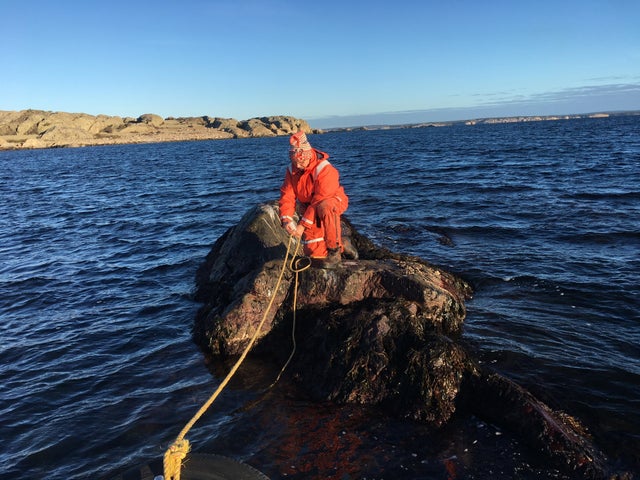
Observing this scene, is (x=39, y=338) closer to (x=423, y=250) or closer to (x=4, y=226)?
(x=423, y=250)

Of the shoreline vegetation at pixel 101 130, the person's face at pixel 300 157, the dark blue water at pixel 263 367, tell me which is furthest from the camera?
the shoreline vegetation at pixel 101 130

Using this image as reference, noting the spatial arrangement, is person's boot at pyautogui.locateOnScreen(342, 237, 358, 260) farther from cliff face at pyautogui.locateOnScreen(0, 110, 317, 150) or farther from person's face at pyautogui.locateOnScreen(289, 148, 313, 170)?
cliff face at pyautogui.locateOnScreen(0, 110, 317, 150)

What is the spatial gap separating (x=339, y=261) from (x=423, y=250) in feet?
19.0

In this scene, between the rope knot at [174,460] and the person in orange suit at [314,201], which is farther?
the person in orange suit at [314,201]

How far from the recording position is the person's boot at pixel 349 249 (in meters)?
9.10

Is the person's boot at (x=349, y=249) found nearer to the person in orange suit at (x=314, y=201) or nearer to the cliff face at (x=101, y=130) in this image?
the person in orange suit at (x=314, y=201)

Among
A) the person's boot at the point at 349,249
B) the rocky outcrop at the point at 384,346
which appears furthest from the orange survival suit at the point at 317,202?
the person's boot at the point at 349,249

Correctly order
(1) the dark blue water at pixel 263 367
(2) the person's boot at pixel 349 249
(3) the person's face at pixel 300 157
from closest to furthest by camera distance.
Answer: (1) the dark blue water at pixel 263 367 → (3) the person's face at pixel 300 157 → (2) the person's boot at pixel 349 249

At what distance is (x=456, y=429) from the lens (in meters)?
4.59

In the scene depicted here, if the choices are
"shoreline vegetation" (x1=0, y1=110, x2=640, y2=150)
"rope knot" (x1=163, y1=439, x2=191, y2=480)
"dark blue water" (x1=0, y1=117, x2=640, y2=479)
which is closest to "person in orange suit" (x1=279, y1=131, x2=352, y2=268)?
"dark blue water" (x1=0, y1=117, x2=640, y2=479)

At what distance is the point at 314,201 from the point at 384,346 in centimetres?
256

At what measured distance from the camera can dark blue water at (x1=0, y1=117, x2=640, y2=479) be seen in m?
4.45

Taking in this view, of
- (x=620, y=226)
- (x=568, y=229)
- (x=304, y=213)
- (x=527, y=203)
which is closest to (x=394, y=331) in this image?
(x=304, y=213)

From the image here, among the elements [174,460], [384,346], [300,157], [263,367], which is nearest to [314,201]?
[300,157]
